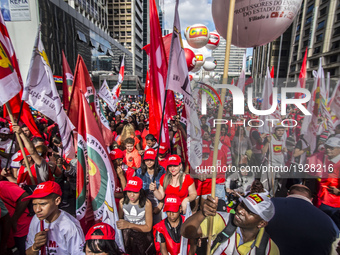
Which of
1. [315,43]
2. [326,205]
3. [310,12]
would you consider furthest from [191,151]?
[310,12]

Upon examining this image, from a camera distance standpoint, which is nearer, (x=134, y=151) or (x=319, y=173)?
(x=319, y=173)

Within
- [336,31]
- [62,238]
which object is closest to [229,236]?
[62,238]

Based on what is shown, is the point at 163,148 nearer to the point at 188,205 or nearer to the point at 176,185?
the point at 176,185

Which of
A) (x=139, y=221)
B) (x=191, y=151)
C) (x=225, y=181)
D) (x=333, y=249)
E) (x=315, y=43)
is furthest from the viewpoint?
(x=315, y=43)

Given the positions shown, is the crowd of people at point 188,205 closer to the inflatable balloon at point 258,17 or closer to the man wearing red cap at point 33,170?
the man wearing red cap at point 33,170

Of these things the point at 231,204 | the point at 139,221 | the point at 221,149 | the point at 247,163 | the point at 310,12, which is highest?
the point at 310,12

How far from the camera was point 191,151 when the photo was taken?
10.8 feet

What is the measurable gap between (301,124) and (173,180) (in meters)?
3.13

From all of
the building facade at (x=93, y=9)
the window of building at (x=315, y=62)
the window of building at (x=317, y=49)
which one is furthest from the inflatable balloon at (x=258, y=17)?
the window of building at (x=315, y=62)

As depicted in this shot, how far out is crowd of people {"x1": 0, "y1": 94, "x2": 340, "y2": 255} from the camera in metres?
1.85

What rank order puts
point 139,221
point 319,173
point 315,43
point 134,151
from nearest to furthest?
1. point 139,221
2. point 319,173
3. point 134,151
4. point 315,43

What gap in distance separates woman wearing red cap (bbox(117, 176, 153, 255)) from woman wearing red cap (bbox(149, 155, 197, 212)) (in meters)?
0.37

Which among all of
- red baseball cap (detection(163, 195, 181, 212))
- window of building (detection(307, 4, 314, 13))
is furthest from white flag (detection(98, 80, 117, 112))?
window of building (detection(307, 4, 314, 13))

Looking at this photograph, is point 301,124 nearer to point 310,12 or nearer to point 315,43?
point 315,43
